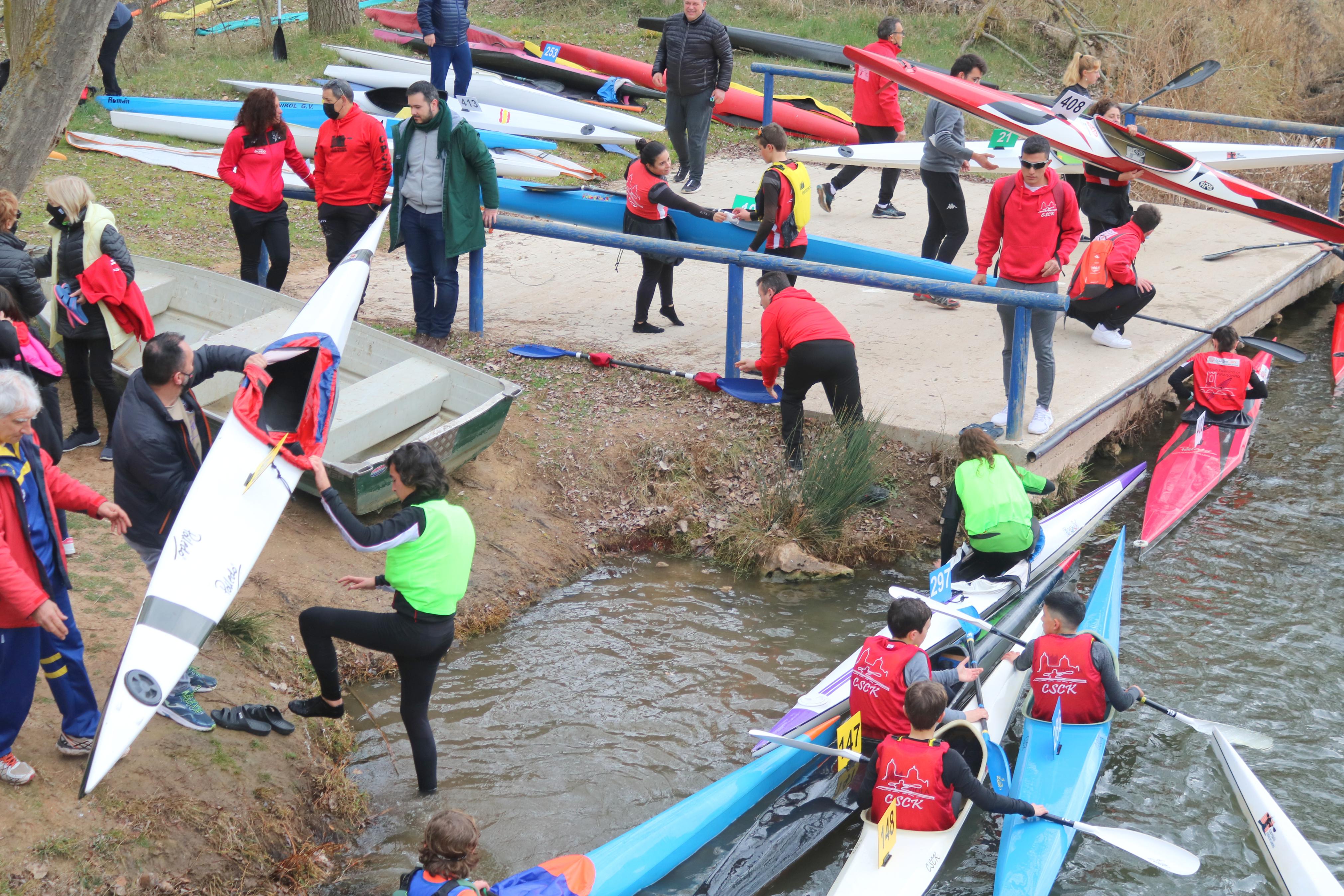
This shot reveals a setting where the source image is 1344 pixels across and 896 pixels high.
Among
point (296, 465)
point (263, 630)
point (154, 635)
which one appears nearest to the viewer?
point (154, 635)

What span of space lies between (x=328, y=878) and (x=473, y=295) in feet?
15.8

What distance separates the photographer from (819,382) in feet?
21.5

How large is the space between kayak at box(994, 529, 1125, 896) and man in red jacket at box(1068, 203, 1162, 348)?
3.43m

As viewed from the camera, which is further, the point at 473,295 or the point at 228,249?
the point at 228,249

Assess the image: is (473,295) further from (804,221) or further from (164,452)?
(164,452)

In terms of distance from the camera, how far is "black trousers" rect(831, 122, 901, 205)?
1101cm

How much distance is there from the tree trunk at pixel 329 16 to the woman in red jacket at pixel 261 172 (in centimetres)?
993

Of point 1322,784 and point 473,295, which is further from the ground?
point 473,295

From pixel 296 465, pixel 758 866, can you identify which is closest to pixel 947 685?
pixel 758 866

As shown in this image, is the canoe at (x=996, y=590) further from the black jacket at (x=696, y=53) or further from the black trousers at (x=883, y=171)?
the black jacket at (x=696, y=53)

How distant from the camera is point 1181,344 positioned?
848 centimetres

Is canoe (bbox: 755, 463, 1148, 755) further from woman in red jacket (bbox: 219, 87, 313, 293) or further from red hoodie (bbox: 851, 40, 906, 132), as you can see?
red hoodie (bbox: 851, 40, 906, 132)

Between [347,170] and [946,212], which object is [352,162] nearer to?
[347,170]

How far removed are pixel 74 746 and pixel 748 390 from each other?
4.50 m
